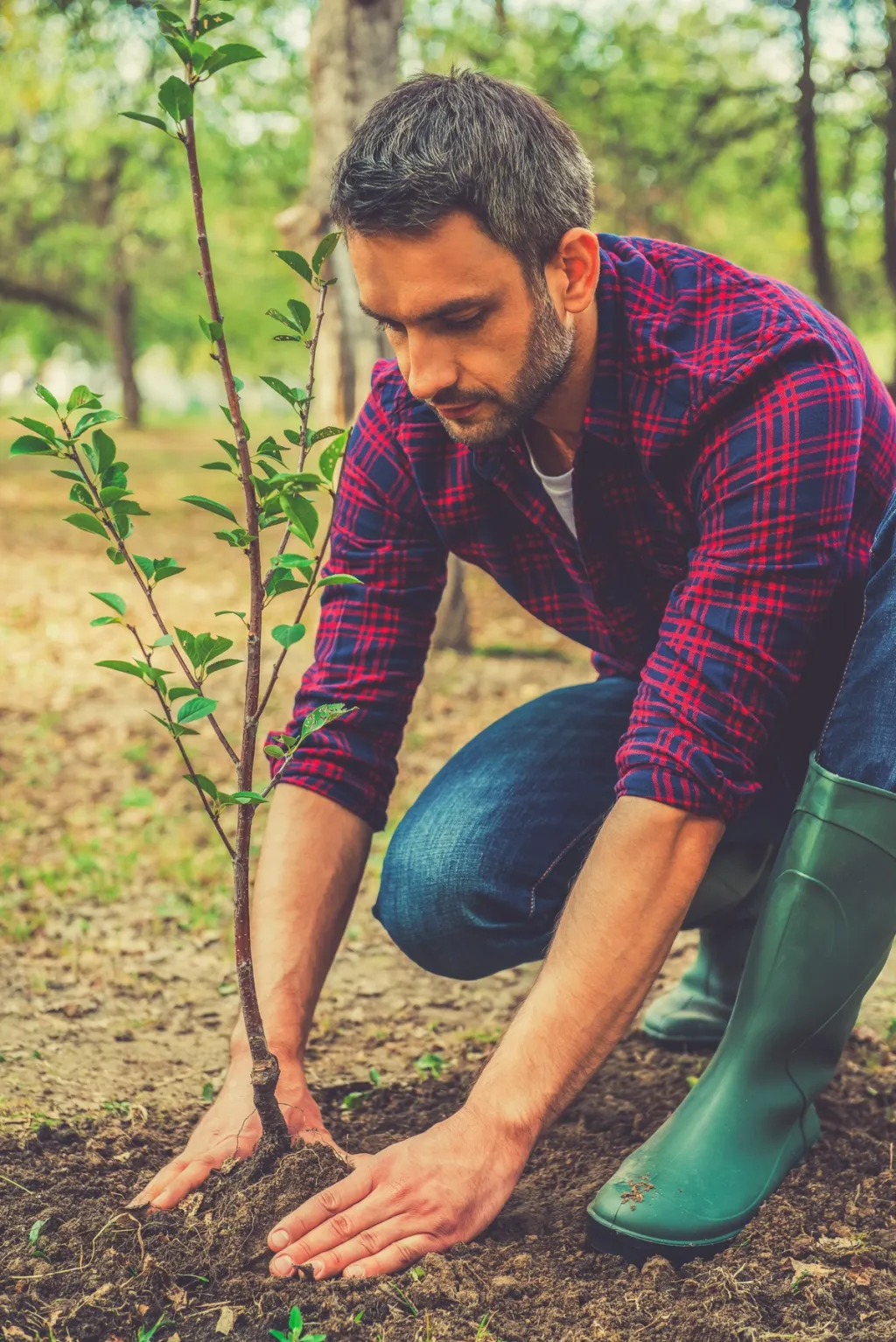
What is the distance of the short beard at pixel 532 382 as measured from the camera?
2.00m

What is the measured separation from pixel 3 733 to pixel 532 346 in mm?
3843

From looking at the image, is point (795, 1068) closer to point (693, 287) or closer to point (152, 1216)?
point (152, 1216)

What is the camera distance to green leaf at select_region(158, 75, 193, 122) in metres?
1.44

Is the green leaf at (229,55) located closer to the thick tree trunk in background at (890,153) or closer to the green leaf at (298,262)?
the green leaf at (298,262)

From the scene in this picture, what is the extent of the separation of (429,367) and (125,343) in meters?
20.6

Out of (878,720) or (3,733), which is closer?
(878,720)

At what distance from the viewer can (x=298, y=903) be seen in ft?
6.96

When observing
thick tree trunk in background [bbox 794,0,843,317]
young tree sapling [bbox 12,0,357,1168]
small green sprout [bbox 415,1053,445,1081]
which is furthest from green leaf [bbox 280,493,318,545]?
thick tree trunk in background [bbox 794,0,843,317]

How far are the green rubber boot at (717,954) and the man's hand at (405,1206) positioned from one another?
82 cm

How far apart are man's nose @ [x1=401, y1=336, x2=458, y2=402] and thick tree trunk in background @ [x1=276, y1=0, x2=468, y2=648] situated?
3.69 m

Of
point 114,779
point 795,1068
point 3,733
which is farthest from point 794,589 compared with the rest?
point 3,733

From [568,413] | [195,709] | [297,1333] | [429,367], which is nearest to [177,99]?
[429,367]

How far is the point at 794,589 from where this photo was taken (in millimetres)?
1833

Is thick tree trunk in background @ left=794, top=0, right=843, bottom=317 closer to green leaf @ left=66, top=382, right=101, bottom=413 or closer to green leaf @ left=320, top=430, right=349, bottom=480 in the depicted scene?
green leaf @ left=320, top=430, right=349, bottom=480
